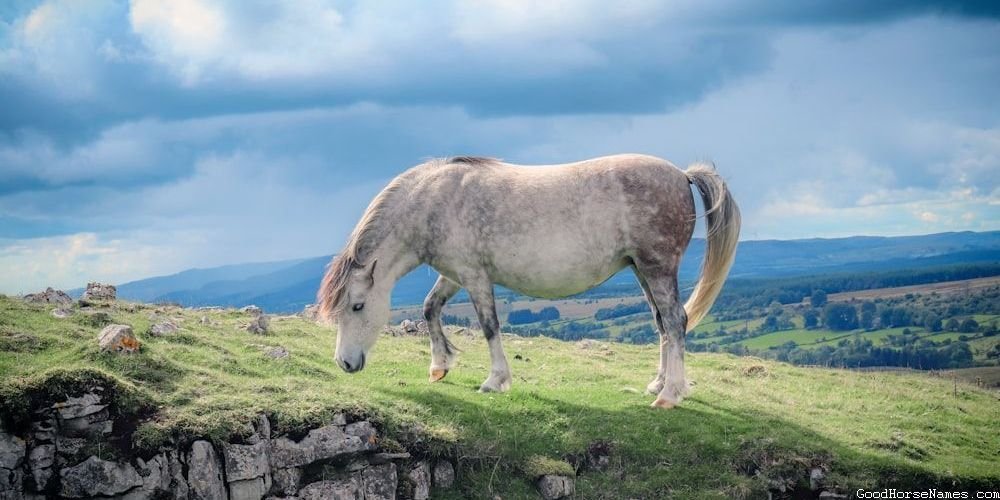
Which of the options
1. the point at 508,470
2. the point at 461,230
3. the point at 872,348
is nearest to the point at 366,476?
the point at 508,470

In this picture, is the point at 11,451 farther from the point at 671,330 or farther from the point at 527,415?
the point at 671,330

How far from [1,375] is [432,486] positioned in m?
6.37

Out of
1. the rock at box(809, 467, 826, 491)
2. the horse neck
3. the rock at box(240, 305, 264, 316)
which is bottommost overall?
the rock at box(809, 467, 826, 491)

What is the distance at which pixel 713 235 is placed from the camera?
1498cm

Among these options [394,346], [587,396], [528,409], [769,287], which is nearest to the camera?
[528,409]

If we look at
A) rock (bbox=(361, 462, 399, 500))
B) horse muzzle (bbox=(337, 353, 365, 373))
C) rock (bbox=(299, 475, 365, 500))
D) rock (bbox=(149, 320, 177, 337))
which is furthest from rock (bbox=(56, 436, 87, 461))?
horse muzzle (bbox=(337, 353, 365, 373))

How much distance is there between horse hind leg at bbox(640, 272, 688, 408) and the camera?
Result: 555 inches

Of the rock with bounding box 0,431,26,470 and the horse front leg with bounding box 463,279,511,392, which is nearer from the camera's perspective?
the rock with bounding box 0,431,26,470

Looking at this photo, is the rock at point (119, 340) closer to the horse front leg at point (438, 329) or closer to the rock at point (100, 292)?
the horse front leg at point (438, 329)

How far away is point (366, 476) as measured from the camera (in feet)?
39.4

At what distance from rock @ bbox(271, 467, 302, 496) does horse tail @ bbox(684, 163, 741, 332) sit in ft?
23.0

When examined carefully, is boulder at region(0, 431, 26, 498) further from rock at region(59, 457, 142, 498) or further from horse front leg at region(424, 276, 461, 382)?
horse front leg at region(424, 276, 461, 382)

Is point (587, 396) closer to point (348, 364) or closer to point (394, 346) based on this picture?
point (348, 364)

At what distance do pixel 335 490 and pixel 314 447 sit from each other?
0.68m
